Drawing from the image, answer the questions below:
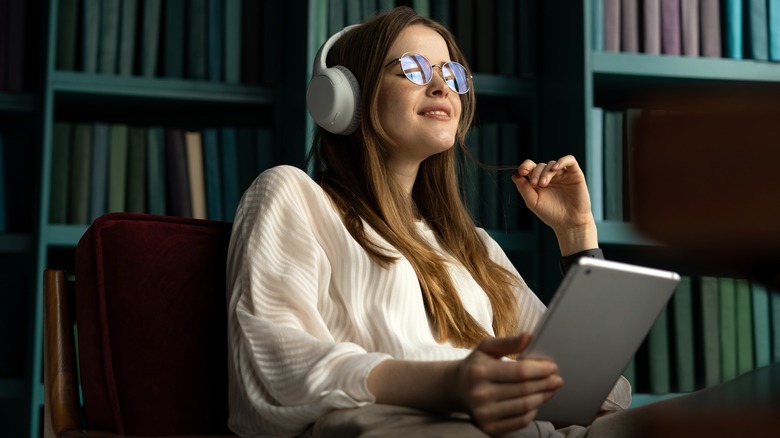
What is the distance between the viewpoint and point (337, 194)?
1340 mm

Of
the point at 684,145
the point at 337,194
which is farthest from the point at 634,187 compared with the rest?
the point at 337,194

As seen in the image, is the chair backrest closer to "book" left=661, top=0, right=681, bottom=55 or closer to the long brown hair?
the long brown hair

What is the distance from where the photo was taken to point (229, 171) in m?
2.32

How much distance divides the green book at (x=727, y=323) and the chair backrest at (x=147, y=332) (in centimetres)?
152

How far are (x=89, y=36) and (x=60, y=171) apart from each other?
36 centimetres

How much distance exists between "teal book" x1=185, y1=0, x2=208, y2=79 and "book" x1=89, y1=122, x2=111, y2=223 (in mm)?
273

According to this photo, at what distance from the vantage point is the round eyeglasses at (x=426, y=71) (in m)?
1.40

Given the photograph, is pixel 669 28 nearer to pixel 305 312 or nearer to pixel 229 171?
pixel 229 171

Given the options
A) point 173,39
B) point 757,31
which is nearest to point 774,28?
point 757,31

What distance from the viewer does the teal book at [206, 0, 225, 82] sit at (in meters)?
2.33

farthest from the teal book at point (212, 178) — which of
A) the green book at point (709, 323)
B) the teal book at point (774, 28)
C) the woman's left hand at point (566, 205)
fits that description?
the teal book at point (774, 28)

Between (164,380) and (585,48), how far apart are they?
154 centimetres

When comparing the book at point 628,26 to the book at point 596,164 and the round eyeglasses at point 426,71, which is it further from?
the round eyeglasses at point 426,71

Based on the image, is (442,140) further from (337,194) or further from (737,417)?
(737,417)
